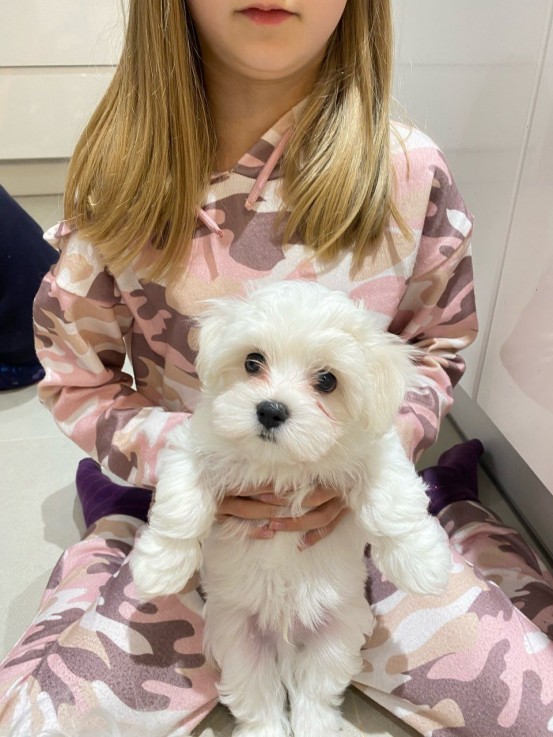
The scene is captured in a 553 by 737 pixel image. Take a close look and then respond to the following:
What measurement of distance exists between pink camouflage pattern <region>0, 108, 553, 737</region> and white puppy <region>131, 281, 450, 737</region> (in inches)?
3.1

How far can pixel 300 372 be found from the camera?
23.9 inches

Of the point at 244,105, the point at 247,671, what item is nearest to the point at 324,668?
the point at 247,671

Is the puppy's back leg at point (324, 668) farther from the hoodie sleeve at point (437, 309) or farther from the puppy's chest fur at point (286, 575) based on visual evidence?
the hoodie sleeve at point (437, 309)

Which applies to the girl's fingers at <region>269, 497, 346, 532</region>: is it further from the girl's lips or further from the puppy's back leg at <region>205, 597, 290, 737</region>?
the girl's lips

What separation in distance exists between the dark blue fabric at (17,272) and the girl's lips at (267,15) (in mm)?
828

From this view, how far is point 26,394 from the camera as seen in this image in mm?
1482

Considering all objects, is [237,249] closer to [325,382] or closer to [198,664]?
[325,382]

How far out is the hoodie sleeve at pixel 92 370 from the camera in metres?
0.86

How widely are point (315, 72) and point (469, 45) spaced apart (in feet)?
1.05

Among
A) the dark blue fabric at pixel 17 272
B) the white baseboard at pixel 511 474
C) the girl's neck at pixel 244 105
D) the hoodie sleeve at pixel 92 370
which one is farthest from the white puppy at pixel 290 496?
the dark blue fabric at pixel 17 272

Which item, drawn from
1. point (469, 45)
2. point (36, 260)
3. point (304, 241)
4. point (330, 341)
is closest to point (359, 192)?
point (304, 241)

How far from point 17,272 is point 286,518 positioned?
949 mm

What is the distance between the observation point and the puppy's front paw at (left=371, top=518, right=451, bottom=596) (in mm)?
667

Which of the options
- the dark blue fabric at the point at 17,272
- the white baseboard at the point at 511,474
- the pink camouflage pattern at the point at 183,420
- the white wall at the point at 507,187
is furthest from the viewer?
the dark blue fabric at the point at 17,272
